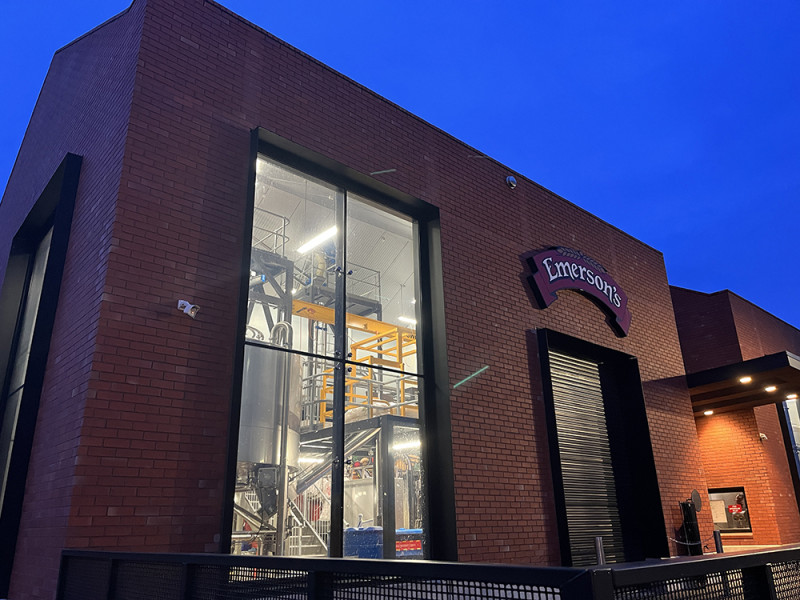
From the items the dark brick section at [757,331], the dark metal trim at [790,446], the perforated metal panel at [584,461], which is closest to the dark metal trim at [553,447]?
the perforated metal panel at [584,461]

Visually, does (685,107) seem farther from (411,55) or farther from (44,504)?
(44,504)

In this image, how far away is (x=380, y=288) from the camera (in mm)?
7570

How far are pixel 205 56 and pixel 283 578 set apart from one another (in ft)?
18.5

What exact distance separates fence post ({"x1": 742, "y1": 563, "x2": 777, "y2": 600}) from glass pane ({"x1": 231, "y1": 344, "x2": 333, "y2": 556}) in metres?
4.17

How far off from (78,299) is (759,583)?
5747 millimetres

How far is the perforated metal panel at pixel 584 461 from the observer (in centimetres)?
872

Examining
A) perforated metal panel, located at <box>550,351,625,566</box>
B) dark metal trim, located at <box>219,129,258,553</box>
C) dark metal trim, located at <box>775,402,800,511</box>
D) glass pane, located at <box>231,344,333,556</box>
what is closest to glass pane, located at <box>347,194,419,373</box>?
glass pane, located at <box>231,344,333,556</box>

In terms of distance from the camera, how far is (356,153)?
7641 mm

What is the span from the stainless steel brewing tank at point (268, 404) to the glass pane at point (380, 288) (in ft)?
2.95

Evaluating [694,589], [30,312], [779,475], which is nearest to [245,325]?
[30,312]

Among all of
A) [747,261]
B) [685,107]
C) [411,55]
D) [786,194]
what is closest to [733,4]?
[685,107]

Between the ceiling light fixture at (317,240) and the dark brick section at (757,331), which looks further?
the dark brick section at (757,331)

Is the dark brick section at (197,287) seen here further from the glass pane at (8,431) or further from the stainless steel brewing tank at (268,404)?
the glass pane at (8,431)

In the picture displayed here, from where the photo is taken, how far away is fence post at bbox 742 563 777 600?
7.90ft
